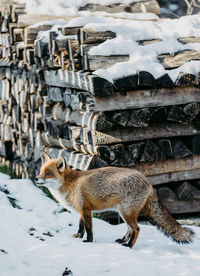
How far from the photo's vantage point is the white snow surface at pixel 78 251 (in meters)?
4.33

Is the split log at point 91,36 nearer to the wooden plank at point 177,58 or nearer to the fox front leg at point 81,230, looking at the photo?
the wooden plank at point 177,58

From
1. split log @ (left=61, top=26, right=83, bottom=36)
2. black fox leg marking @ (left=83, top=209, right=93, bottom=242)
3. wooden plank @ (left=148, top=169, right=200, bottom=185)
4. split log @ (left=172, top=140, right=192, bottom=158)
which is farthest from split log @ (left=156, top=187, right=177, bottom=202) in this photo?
split log @ (left=61, top=26, right=83, bottom=36)

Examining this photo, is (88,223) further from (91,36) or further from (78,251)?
(91,36)

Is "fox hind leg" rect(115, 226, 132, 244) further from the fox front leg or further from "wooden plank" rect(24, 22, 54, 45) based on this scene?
"wooden plank" rect(24, 22, 54, 45)

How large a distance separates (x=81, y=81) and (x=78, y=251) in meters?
2.53

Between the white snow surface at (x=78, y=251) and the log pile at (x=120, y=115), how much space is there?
0.98 m

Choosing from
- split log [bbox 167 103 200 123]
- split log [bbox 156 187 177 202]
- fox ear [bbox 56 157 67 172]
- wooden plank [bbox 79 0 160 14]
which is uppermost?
wooden plank [bbox 79 0 160 14]

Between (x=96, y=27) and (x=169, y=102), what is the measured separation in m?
1.52

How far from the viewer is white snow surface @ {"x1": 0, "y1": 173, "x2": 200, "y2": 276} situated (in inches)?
170

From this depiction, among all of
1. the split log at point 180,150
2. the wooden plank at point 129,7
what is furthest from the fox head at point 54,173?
the wooden plank at point 129,7

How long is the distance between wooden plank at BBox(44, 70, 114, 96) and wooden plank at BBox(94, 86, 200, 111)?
152 millimetres

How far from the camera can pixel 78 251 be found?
4.77 metres

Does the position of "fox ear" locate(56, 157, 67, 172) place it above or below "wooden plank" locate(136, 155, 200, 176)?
above

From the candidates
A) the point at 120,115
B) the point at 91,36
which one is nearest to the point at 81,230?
the point at 120,115
